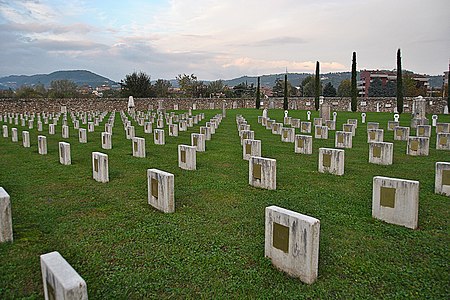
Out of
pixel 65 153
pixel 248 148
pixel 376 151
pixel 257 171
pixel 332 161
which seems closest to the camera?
pixel 257 171

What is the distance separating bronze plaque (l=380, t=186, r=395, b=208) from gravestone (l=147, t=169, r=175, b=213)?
3.24m

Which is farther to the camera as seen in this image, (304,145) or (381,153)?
(304,145)

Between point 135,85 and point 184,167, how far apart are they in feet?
160

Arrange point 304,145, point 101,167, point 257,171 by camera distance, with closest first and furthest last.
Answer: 1. point 257,171
2. point 101,167
3. point 304,145

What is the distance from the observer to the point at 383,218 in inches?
220

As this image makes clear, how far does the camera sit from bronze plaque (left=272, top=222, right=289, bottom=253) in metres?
4.04

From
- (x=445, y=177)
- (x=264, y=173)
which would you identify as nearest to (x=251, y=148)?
(x=264, y=173)

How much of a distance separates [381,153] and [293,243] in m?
7.14

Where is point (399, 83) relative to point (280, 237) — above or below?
above

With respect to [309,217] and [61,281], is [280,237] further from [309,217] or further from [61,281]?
[61,281]

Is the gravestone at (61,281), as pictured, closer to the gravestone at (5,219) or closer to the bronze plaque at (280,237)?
the gravestone at (5,219)

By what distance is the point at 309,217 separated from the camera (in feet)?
12.9

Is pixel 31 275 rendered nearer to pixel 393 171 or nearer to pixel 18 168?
pixel 18 168

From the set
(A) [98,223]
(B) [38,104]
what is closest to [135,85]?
(B) [38,104]
